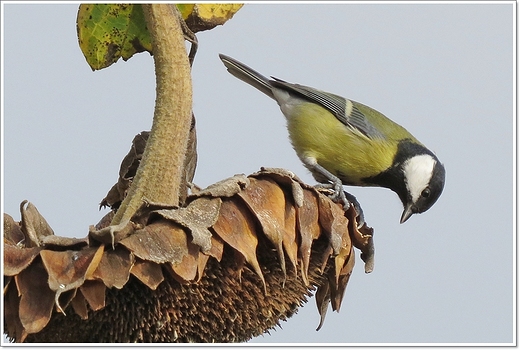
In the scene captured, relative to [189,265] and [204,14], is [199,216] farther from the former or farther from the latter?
[204,14]

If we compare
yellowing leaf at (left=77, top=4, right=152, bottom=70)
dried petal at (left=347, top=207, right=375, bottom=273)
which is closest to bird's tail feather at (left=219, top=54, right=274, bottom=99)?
yellowing leaf at (left=77, top=4, right=152, bottom=70)

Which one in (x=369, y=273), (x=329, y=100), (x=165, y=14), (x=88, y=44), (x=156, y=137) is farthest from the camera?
(x=329, y=100)

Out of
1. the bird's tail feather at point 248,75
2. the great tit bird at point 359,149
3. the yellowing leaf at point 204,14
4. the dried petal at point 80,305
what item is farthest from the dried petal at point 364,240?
the bird's tail feather at point 248,75

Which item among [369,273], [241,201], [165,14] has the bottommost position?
[369,273]

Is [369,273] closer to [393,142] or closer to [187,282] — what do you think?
[187,282]

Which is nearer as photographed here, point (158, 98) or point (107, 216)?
point (158, 98)

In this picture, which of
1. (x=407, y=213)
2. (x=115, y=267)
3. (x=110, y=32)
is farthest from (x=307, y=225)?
(x=407, y=213)

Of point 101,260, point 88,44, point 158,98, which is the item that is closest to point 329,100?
point 88,44
